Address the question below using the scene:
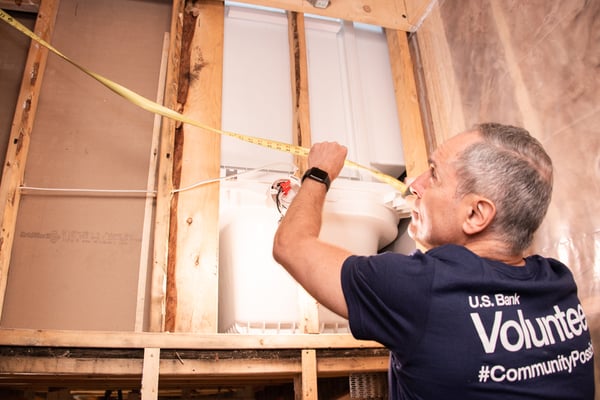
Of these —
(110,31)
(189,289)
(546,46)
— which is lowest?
(189,289)

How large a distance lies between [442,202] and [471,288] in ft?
0.85

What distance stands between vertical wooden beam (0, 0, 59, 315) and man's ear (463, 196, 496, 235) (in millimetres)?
1629

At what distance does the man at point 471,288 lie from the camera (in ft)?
2.74

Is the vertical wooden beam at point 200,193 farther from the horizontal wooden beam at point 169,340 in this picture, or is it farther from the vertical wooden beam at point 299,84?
the vertical wooden beam at point 299,84

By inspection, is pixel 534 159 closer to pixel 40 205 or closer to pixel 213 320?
pixel 213 320

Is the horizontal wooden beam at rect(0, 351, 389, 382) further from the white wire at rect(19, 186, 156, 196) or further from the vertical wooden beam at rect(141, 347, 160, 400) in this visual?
the white wire at rect(19, 186, 156, 196)

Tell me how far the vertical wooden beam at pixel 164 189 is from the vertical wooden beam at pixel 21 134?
52 centimetres

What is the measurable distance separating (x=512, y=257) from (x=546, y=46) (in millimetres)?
936

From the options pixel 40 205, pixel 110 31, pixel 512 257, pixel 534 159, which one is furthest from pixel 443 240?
pixel 110 31

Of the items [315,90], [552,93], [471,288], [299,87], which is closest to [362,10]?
[315,90]

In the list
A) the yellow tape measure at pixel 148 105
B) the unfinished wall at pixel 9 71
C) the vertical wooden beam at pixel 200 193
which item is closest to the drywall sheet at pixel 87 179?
the unfinished wall at pixel 9 71

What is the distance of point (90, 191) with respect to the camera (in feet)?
6.51

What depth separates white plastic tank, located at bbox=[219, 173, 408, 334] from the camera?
5.49 ft

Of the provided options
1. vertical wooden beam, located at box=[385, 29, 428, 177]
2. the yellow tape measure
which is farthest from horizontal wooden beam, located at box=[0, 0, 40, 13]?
vertical wooden beam, located at box=[385, 29, 428, 177]
